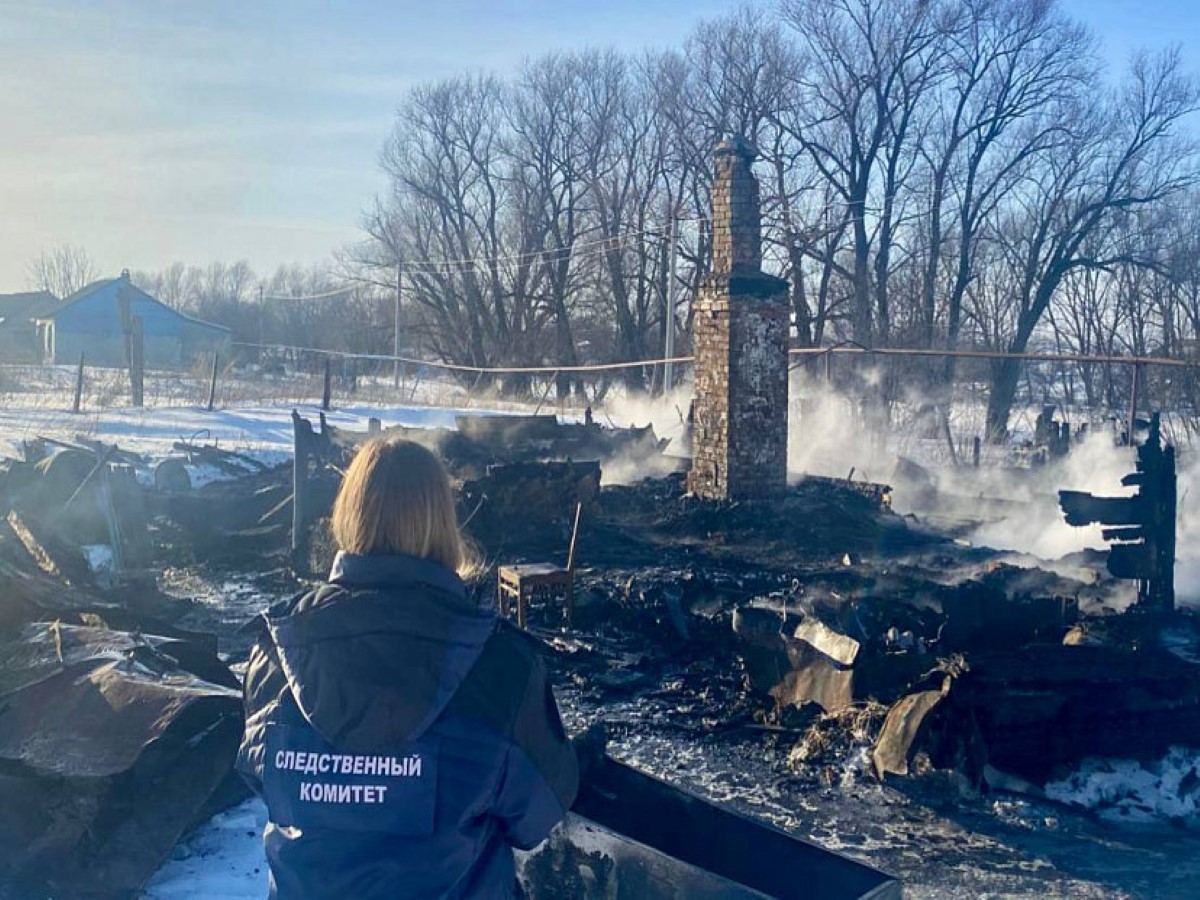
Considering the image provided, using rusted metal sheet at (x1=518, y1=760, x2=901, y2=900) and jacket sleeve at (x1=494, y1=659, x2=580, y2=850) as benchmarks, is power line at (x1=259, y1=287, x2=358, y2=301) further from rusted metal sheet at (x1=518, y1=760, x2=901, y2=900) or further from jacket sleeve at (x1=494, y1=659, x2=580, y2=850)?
jacket sleeve at (x1=494, y1=659, x2=580, y2=850)

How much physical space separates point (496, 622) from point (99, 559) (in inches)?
424

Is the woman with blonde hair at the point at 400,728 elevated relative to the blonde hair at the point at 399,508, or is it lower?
lower

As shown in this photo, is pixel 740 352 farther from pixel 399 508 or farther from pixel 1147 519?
pixel 399 508

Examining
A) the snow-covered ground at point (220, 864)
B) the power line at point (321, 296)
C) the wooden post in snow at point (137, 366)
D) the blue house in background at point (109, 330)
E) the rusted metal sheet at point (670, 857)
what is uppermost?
the power line at point (321, 296)

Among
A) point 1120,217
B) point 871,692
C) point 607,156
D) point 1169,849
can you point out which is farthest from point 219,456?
point 607,156

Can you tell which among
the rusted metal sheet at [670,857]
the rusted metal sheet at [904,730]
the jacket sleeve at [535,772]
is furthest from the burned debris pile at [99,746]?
the rusted metal sheet at [904,730]

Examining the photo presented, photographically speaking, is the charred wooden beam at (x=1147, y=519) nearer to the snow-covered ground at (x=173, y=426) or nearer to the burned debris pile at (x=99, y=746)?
the burned debris pile at (x=99, y=746)

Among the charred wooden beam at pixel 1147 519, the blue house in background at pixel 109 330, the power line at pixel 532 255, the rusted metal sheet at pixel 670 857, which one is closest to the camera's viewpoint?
the rusted metal sheet at pixel 670 857

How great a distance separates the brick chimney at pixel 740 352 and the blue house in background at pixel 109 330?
53117 millimetres

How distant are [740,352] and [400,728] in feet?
36.2

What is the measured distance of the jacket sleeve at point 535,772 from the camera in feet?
8.23

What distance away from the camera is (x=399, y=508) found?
263cm

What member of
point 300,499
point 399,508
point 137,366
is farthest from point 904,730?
point 137,366

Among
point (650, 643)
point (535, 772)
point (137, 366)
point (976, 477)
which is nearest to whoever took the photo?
point (535, 772)
